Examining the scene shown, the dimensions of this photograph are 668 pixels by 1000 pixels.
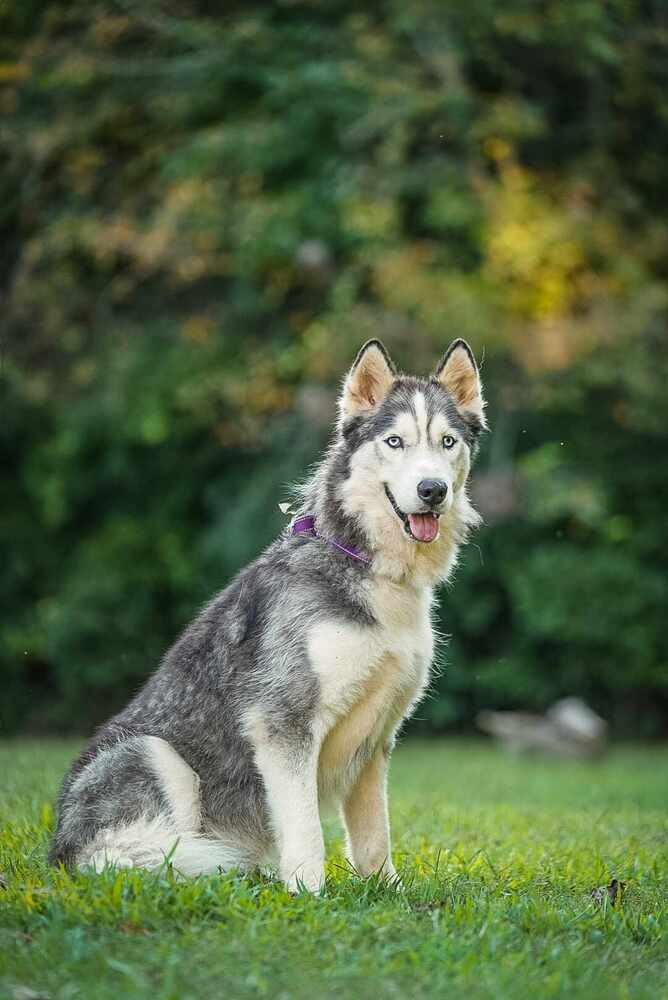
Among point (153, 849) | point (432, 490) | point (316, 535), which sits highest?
point (432, 490)

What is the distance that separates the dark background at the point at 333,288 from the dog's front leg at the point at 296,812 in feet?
34.2

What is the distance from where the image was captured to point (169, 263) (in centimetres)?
1686

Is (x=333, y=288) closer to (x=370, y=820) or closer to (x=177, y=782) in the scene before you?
(x=370, y=820)

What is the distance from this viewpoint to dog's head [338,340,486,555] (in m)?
5.06

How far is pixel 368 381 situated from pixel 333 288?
10.8 meters

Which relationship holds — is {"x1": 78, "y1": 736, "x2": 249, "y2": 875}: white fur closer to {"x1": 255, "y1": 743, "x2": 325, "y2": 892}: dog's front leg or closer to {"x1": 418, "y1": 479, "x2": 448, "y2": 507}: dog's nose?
{"x1": 255, "y1": 743, "x2": 325, "y2": 892}: dog's front leg

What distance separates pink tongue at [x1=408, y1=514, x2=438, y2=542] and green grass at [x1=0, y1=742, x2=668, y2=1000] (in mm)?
1453

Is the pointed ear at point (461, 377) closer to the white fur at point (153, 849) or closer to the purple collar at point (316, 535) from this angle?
the purple collar at point (316, 535)

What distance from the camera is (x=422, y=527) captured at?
5.09 m

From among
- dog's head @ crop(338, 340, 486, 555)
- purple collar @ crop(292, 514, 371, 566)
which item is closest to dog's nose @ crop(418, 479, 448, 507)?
dog's head @ crop(338, 340, 486, 555)

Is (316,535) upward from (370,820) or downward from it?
upward

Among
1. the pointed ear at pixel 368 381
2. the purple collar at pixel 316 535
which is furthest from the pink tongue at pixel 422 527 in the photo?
the pointed ear at pixel 368 381

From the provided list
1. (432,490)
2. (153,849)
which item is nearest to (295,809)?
(153,849)

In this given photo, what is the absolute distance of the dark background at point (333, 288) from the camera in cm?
1491
